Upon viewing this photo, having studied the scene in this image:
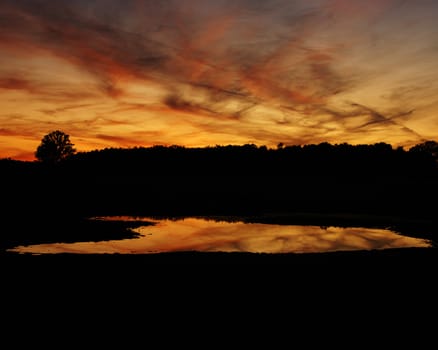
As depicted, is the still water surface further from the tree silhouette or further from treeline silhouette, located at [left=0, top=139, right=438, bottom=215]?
the tree silhouette

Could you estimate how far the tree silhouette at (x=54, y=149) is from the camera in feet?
459

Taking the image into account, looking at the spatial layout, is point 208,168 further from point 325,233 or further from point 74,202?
point 325,233

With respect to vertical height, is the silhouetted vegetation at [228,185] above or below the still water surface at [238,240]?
above

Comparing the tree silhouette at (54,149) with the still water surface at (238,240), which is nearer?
the still water surface at (238,240)

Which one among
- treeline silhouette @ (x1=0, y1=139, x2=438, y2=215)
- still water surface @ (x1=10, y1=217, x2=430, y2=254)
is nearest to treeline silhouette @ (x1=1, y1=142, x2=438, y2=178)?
treeline silhouette @ (x1=0, y1=139, x2=438, y2=215)

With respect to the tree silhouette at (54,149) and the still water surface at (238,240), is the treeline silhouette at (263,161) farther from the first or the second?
the still water surface at (238,240)

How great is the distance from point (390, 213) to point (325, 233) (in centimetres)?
1785

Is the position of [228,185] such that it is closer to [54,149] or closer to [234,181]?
[234,181]

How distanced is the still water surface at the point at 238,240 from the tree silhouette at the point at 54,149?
12234 cm

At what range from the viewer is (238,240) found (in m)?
23.3

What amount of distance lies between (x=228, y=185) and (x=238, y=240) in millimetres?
54737

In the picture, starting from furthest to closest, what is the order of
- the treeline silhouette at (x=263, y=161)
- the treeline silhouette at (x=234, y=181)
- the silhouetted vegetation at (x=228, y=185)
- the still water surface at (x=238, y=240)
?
the treeline silhouette at (x=263, y=161) → the treeline silhouette at (x=234, y=181) → the silhouetted vegetation at (x=228, y=185) → the still water surface at (x=238, y=240)

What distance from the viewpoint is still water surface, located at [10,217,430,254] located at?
19859 mm

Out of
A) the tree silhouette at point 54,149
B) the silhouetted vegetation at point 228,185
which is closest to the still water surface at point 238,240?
the silhouetted vegetation at point 228,185
